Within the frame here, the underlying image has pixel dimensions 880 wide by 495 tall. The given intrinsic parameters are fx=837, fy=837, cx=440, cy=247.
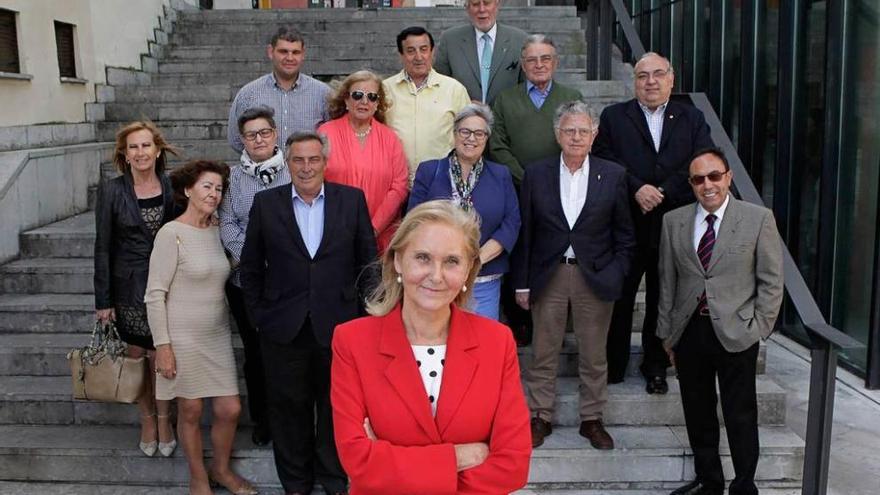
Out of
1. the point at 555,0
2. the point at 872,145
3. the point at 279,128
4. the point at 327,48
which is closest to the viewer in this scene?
the point at 279,128

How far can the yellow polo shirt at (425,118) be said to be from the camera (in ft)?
15.6

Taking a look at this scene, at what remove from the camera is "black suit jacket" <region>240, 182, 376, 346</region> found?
3.96 metres

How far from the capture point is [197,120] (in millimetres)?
7789

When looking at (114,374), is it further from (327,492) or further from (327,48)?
(327,48)

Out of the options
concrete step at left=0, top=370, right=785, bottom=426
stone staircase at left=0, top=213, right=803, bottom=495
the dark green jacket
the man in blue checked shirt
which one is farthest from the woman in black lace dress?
the dark green jacket

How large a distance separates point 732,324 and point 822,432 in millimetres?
624

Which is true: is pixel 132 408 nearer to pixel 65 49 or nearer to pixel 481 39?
pixel 481 39

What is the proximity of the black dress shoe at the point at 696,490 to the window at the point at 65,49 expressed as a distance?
623 cm

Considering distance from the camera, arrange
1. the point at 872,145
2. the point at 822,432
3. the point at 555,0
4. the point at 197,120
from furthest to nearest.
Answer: the point at 555,0 < the point at 197,120 < the point at 872,145 < the point at 822,432

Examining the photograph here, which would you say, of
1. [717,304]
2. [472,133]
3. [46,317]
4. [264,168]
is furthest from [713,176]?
[46,317]

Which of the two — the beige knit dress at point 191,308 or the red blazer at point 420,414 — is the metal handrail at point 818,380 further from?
the beige knit dress at point 191,308

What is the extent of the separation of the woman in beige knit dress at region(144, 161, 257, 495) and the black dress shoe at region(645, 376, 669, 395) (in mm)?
2281

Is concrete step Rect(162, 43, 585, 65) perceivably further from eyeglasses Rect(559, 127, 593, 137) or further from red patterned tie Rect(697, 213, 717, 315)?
red patterned tie Rect(697, 213, 717, 315)

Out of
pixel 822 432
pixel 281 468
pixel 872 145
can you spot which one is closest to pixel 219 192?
pixel 281 468
